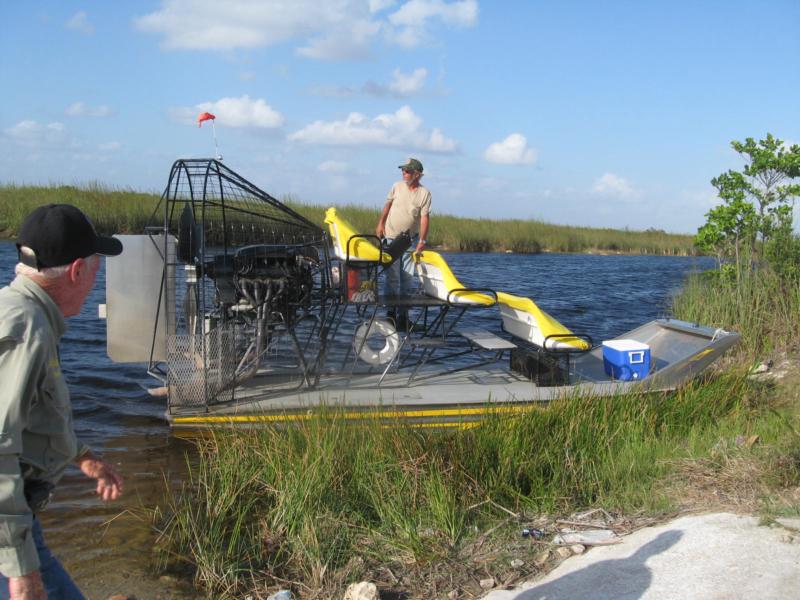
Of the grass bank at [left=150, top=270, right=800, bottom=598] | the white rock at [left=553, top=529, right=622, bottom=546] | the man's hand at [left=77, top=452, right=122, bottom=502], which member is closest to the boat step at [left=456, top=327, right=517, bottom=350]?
the grass bank at [left=150, top=270, right=800, bottom=598]

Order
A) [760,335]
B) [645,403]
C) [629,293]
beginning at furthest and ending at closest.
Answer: [629,293], [760,335], [645,403]

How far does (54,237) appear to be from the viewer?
7.46 feet

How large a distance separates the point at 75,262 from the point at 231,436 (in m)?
3.58

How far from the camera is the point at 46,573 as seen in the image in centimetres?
245

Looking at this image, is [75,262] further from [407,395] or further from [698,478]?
[407,395]

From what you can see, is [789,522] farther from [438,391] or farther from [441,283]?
[441,283]

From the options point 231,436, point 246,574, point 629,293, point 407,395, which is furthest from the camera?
point 629,293

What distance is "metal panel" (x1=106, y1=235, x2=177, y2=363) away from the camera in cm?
664

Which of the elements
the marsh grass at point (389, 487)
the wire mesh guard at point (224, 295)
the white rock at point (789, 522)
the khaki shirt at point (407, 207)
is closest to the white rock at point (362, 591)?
the marsh grass at point (389, 487)

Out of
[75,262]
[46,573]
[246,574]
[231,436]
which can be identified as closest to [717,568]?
[246,574]

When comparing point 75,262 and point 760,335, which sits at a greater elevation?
point 75,262

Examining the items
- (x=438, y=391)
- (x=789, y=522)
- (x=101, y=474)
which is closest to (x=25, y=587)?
(x=101, y=474)

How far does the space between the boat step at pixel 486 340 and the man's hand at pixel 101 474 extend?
4.97 metres

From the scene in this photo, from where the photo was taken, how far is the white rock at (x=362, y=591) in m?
3.63
